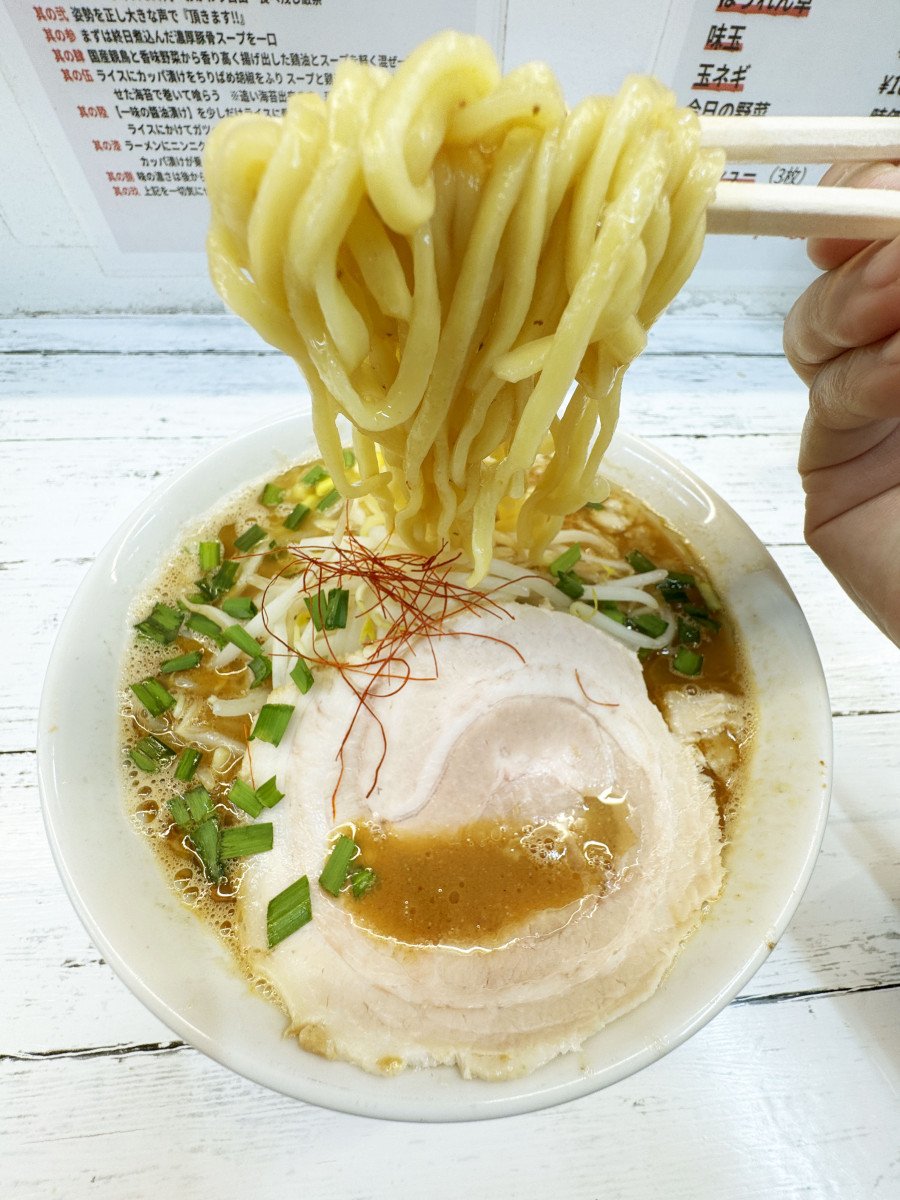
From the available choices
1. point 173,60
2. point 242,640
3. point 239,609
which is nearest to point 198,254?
point 173,60

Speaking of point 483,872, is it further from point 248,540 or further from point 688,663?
point 248,540

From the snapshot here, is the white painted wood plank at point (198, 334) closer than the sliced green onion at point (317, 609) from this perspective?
No

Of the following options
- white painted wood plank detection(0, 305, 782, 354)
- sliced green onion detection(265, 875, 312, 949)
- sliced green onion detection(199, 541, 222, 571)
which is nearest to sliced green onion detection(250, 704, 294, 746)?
sliced green onion detection(265, 875, 312, 949)

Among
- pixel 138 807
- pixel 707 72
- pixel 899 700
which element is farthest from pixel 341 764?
pixel 707 72

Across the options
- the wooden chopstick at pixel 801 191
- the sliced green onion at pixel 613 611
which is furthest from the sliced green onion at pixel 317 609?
the wooden chopstick at pixel 801 191

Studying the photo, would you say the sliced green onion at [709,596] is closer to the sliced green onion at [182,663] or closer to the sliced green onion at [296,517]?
the sliced green onion at [296,517]

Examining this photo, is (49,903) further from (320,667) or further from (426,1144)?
(426,1144)

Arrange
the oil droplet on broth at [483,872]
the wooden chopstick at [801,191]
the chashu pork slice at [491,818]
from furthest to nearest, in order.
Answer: the oil droplet on broth at [483,872] < the chashu pork slice at [491,818] < the wooden chopstick at [801,191]
